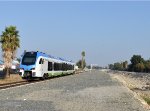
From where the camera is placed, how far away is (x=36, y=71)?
42.8 metres

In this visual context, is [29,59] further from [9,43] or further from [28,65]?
[9,43]

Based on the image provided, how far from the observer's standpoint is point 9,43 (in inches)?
2076

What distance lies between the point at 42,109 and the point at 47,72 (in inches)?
1255

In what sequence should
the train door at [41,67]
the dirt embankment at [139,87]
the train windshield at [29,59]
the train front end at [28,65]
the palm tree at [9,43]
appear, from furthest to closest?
the palm tree at [9,43], the train door at [41,67], the train windshield at [29,59], the train front end at [28,65], the dirt embankment at [139,87]

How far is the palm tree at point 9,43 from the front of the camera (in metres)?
52.1

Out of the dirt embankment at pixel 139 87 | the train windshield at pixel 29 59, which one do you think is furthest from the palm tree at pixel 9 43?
the dirt embankment at pixel 139 87

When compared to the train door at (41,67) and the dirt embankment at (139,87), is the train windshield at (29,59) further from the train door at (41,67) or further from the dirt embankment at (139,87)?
the dirt embankment at (139,87)

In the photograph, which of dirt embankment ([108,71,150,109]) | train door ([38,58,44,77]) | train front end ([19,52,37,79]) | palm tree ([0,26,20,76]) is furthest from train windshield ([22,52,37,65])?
dirt embankment ([108,71,150,109])

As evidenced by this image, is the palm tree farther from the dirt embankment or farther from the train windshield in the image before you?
the dirt embankment

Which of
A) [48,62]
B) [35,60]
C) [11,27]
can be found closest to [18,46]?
[11,27]

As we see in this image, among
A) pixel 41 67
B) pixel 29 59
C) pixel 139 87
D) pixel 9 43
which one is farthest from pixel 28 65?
pixel 139 87

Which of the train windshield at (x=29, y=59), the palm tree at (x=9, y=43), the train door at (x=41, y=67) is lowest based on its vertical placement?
the train door at (x=41, y=67)

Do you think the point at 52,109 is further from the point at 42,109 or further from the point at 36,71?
the point at 36,71

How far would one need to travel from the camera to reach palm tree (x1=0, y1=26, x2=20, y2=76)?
52125mm
